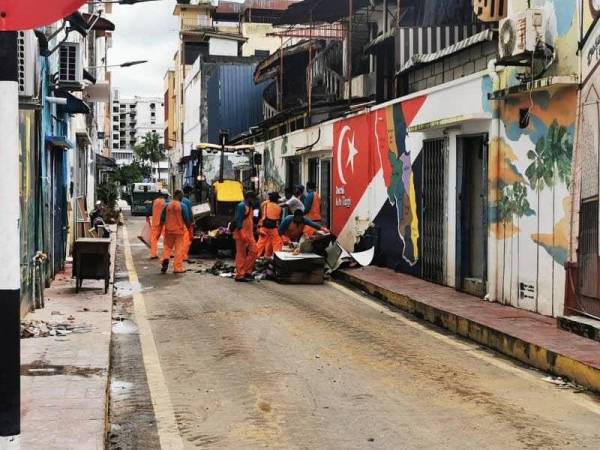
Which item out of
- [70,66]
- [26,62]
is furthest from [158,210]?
[26,62]

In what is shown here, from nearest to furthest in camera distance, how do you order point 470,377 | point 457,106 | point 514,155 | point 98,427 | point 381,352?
1. point 98,427
2. point 470,377
3. point 381,352
4. point 514,155
5. point 457,106

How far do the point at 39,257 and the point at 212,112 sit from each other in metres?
40.5

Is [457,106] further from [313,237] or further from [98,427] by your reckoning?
[98,427]

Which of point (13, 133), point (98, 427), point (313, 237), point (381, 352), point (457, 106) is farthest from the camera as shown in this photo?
point (313, 237)

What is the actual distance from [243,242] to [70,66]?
4.60m

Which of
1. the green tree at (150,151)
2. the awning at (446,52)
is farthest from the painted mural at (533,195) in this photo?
the green tree at (150,151)

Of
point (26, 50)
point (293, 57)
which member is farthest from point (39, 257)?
point (293, 57)

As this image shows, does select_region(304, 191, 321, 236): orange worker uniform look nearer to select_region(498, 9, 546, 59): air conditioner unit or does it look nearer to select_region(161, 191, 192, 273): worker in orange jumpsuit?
select_region(161, 191, 192, 273): worker in orange jumpsuit

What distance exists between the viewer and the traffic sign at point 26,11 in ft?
9.84

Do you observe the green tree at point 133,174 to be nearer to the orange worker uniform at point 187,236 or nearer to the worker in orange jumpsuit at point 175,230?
the orange worker uniform at point 187,236

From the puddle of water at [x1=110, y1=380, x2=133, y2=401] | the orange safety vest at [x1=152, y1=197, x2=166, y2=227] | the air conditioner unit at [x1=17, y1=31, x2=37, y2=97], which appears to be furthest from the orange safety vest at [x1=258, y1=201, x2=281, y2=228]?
the air conditioner unit at [x1=17, y1=31, x2=37, y2=97]

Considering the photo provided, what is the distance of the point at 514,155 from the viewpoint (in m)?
11.2

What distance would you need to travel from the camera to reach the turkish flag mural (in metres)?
15.1

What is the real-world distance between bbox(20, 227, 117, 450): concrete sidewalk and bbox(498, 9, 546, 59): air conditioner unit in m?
6.12
